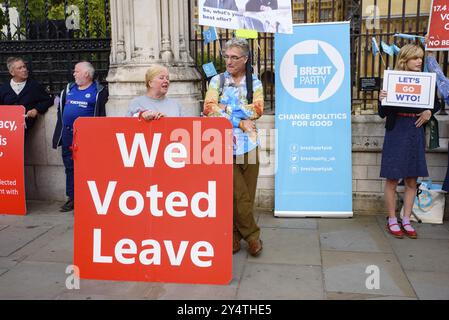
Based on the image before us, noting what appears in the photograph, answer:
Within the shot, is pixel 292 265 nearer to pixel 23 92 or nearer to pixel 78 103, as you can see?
pixel 78 103

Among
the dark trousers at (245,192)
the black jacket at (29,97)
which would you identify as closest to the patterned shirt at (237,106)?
the dark trousers at (245,192)

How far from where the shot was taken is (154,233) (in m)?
3.57

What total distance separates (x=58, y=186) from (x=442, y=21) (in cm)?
503

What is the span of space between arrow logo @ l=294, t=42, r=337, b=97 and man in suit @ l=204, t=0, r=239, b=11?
3.17 ft

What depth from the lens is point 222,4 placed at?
468 cm

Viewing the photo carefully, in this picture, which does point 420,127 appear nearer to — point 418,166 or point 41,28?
point 418,166

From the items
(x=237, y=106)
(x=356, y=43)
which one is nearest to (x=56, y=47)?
(x=237, y=106)

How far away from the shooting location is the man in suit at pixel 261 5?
4719 mm

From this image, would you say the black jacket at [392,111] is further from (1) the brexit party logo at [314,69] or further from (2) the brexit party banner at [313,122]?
(1) the brexit party logo at [314,69]

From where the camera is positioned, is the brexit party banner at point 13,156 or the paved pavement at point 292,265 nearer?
the paved pavement at point 292,265

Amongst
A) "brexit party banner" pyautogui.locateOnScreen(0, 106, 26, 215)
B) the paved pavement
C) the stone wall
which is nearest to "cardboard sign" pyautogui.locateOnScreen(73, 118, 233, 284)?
the paved pavement

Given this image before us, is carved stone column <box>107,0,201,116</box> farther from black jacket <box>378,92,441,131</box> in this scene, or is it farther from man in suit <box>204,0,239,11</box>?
black jacket <box>378,92,441,131</box>

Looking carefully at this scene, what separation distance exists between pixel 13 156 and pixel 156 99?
268 cm

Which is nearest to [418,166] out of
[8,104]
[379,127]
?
[379,127]
